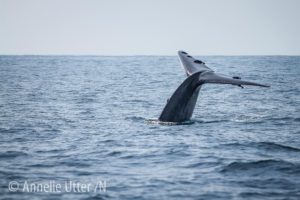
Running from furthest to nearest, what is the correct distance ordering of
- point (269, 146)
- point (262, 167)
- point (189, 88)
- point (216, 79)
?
point (189, 88) < point (216, 79) < point (269, 146) < point (262, 167)

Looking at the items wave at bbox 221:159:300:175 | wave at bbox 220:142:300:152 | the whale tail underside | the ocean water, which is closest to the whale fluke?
the whale tail underside

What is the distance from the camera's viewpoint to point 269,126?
60.4 ft

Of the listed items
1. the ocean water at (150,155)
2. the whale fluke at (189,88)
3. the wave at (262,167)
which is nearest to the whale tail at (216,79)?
the whale fluke at (189,88)

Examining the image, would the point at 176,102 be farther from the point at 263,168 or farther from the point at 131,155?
the point at 263,168

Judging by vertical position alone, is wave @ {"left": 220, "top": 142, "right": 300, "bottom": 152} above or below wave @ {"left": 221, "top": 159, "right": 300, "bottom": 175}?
above

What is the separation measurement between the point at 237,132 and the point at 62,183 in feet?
26.2

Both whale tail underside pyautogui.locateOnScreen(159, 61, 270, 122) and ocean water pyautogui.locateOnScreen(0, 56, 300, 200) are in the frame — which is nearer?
ocean water pyautogui.locateOnScreen(0, 56, 300, 200)

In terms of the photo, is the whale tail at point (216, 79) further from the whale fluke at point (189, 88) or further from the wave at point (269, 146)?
the wave at point (269, 146)

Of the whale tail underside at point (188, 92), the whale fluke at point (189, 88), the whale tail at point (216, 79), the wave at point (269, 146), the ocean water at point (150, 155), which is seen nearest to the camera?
the ocean water at point (150, 155)

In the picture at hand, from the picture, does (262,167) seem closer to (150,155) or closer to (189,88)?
(150,155)

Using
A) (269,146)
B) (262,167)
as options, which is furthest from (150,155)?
(269,146)

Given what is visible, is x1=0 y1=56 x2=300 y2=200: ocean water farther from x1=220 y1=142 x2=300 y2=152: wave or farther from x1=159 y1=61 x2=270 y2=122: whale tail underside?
x1=159 y1=61 x2=270 y2=122: whale tail underside

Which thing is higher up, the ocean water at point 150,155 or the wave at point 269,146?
the wave at point 269,146

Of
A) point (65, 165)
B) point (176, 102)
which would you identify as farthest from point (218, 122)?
point (65, 165)
